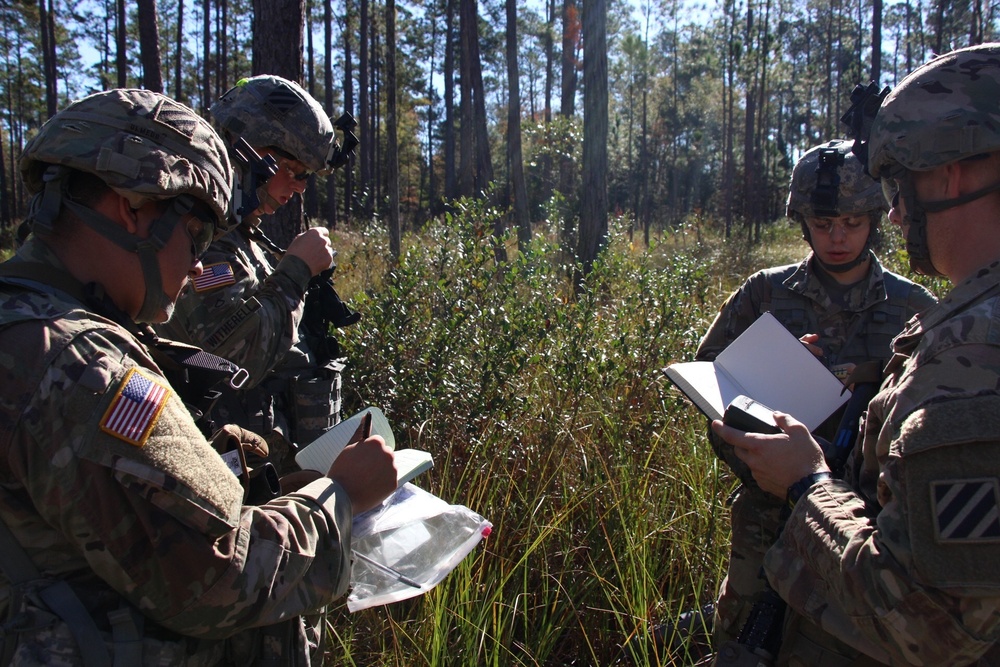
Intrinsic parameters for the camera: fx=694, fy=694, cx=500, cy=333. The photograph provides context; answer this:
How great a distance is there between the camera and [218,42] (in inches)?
913

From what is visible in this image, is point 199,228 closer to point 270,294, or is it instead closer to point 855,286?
point 270,294

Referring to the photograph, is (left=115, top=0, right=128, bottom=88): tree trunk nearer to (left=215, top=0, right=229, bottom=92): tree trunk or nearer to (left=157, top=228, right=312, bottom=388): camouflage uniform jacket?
(left=215, top=0, right=229, bottom=92): tree trunk

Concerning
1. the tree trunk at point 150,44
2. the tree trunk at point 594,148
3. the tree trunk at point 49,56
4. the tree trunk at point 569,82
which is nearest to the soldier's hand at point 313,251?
the tree trunk at point 594,148

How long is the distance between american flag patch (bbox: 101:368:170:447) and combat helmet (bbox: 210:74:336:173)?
5.86 ft

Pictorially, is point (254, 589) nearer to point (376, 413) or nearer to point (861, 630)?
point (376, 413)

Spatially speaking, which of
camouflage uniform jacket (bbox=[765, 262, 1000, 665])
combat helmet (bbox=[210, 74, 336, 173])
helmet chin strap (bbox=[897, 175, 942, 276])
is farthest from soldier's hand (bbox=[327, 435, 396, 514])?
combat helmet (bbox=[210, 74, 336, 173])

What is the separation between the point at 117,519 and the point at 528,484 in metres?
2.34

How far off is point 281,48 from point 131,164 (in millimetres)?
3697

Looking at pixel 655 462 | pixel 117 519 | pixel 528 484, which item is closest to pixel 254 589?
pixel 117 519

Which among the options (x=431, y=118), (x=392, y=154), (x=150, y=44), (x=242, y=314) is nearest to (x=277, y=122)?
(x=242, y=314)

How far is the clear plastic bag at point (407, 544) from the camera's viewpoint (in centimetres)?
168

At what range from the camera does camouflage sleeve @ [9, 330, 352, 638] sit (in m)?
1.11

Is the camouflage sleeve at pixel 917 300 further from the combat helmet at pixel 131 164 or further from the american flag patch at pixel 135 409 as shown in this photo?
the american flag patch at pixel 135 409

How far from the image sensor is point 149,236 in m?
1.36
